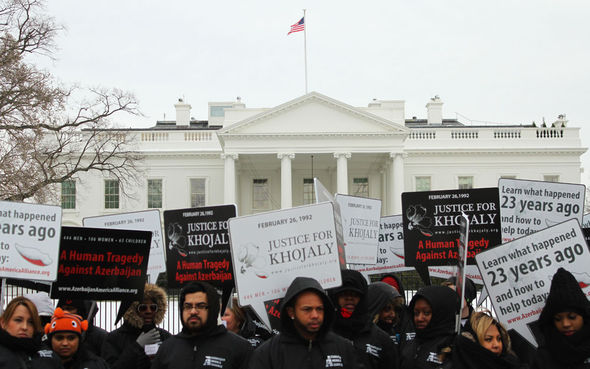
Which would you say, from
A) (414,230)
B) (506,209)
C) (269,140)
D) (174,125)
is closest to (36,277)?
(414,230)

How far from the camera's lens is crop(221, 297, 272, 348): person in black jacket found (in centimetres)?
576

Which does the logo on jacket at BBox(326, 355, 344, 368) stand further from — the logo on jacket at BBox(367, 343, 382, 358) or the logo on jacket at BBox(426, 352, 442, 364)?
the logo on jacket at BBox(426, 352, 442, 364)

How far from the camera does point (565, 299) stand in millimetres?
4145

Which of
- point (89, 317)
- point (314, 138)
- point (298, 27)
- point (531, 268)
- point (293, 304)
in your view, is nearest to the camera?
point (293, 304)

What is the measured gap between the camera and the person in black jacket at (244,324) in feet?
18.9

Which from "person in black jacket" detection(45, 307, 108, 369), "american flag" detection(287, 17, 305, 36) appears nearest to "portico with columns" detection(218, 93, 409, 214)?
"american flag" detection(287, 17, 305, 36)

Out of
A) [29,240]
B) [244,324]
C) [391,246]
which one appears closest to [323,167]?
[391,246]

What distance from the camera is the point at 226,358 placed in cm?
426

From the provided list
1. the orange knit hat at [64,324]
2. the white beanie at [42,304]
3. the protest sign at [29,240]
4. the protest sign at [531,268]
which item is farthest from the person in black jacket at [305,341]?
the protest sign at [29,240]

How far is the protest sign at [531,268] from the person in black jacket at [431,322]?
51 cm

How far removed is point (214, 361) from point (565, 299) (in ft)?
7.59

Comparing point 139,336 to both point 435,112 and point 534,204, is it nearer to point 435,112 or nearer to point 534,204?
point 534,204

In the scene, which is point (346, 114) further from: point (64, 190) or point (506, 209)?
point (506, 209)

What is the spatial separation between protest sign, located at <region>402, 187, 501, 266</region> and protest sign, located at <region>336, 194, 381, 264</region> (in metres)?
0.80
